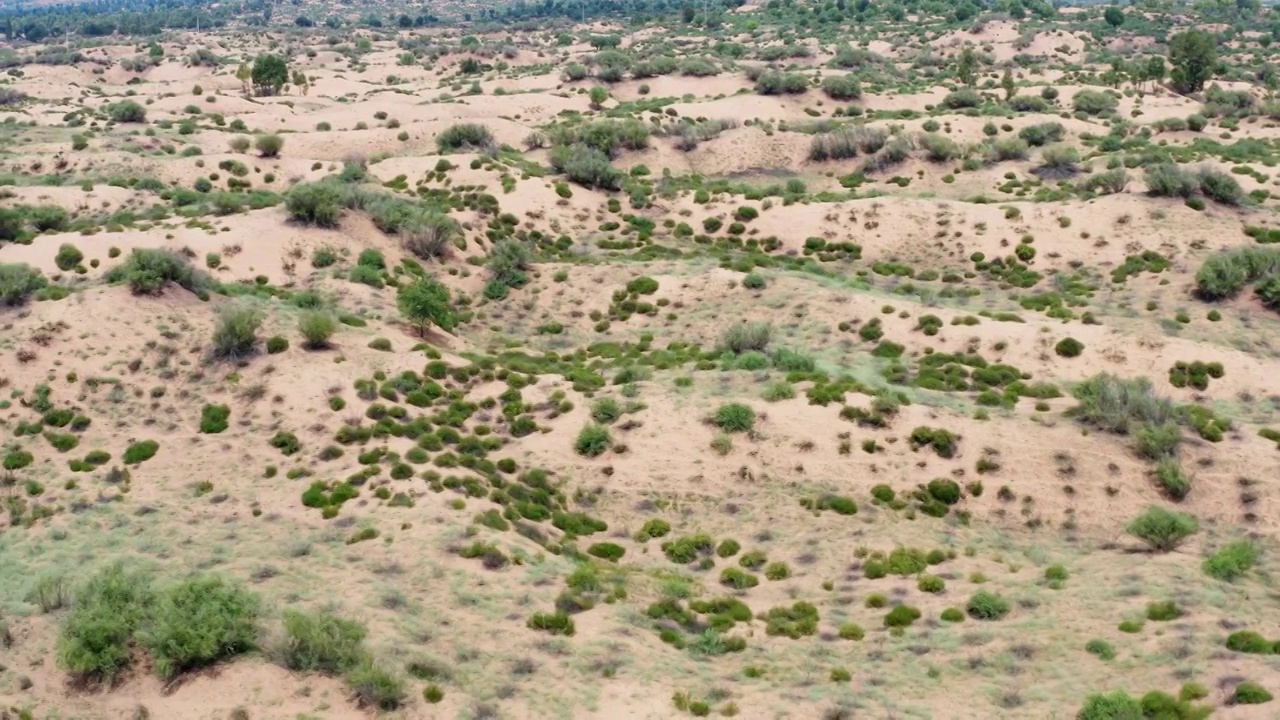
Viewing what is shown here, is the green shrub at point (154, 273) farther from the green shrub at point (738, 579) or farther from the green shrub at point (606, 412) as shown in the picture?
the green shrub at point (738, 579)

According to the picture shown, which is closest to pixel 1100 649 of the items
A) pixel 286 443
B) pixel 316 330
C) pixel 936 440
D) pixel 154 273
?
pixel 936 440

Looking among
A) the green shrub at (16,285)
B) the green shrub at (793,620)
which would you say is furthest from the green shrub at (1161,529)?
the green shrub at (16,285)

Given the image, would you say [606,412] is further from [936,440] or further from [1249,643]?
[1249,643]

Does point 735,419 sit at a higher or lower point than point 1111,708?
lower

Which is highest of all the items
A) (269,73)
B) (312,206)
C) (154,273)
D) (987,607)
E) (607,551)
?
(269,73)

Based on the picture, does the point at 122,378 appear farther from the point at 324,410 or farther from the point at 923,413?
the point at 923,413

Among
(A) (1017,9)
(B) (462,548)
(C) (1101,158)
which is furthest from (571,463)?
(A) (1017,9)
